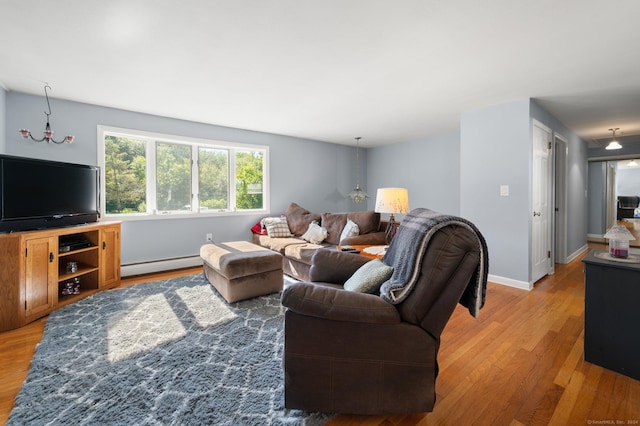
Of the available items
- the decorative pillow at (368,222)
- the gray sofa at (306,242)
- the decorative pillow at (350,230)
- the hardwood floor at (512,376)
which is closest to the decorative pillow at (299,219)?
the gray sofa at (306,242)

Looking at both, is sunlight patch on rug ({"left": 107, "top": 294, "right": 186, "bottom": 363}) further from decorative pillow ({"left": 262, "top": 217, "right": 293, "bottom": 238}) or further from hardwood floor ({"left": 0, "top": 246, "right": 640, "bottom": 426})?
decorative pillow ({"left": 262, "top": 217, "right": 293, "bottom": 238})

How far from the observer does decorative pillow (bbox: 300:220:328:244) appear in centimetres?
411

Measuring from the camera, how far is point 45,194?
2686 millimetres

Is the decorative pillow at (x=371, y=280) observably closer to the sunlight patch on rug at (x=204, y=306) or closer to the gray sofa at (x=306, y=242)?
the sunlight patch on rug at (x=204, y=306)

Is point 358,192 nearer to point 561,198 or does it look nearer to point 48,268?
point 561,198

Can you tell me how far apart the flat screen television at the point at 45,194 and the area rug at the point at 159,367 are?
2.95 ft

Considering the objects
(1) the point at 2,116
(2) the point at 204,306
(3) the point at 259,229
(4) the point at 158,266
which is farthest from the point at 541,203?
(1) the point at 2,116

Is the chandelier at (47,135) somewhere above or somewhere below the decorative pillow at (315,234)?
above

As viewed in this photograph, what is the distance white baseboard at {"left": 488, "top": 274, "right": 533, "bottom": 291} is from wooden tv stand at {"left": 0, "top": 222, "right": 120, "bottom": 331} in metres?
4.86

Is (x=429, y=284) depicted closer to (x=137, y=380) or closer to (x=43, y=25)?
(x=137, y=380)

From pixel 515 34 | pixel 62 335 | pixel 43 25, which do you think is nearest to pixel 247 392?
pixel 62 335

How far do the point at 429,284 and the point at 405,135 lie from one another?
183 inches

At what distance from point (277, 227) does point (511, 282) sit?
11.1 feet

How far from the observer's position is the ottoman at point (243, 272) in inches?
109
